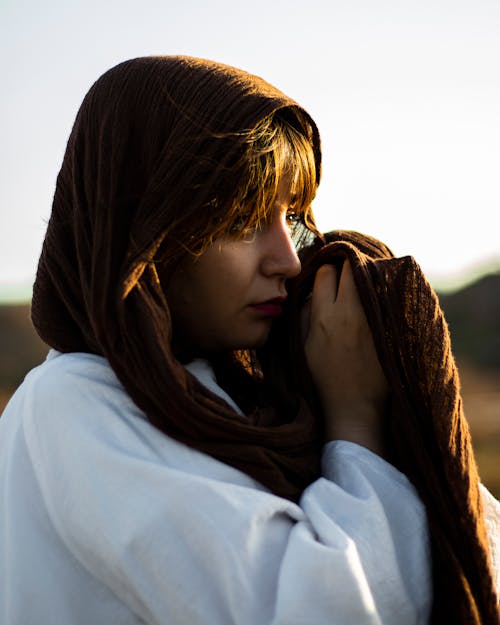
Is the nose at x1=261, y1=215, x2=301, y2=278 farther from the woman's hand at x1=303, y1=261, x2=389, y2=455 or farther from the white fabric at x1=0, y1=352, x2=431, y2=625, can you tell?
the white fabric at x1=0, y1=352, x2=431, y2=625

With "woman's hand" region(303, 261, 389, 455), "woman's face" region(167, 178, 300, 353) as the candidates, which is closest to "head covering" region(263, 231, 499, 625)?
"woman's hand" region(303, 261, 389, 455)

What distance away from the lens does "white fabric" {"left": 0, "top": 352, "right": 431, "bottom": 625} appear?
165 centimetres

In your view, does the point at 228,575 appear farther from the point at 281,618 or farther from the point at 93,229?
the point at 93,229

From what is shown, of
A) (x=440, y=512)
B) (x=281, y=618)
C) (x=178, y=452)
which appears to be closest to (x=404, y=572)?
(x=440, y=512)

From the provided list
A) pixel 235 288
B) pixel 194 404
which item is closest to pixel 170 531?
pixel 194 404

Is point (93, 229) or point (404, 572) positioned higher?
point (93, 229)

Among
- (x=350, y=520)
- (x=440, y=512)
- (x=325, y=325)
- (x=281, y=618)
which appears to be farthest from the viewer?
(x=325, y=325)

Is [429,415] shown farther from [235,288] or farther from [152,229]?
[152,229]

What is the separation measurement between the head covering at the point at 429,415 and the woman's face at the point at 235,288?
0.14 m

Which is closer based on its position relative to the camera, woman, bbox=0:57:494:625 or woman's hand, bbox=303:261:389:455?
woman, bbox=0:57:494:625

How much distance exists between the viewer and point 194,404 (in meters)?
1.77

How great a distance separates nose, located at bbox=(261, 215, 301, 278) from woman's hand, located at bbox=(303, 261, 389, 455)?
0.41 ft

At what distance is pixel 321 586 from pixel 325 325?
612 mm

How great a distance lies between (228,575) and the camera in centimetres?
164
